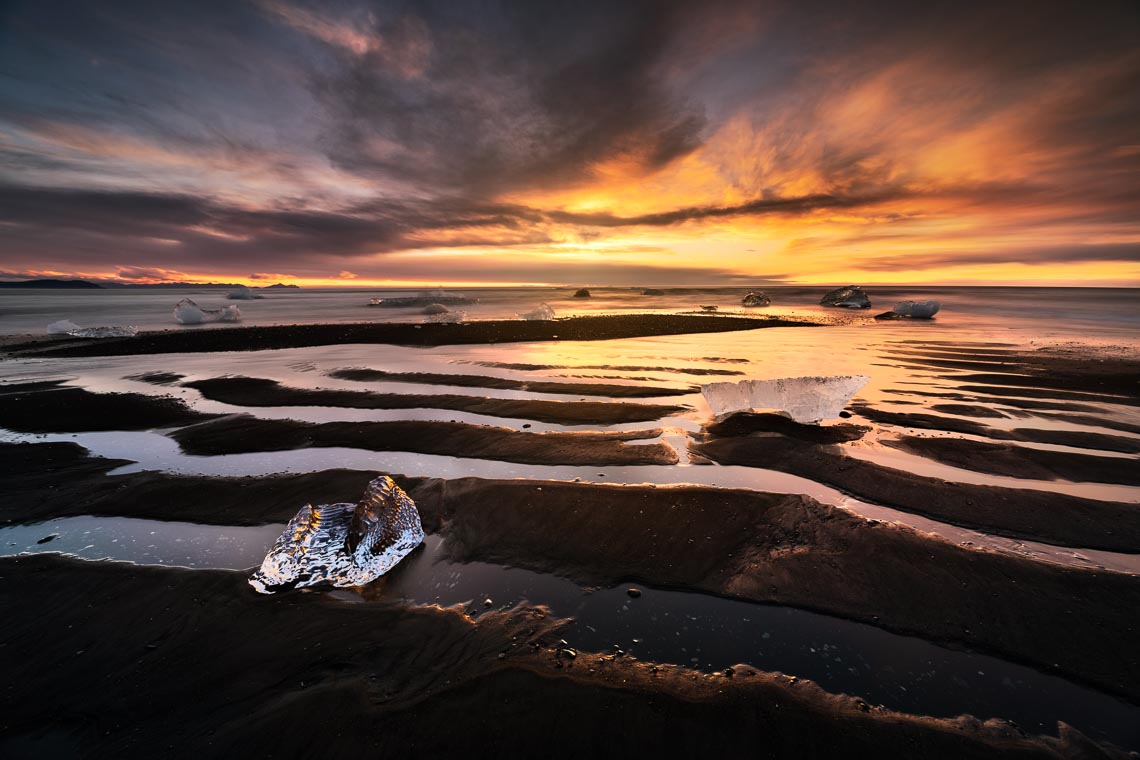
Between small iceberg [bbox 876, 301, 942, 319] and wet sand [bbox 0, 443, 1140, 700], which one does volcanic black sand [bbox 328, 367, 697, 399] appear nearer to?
wet sand [bbox 0, 443, 1140, 700]

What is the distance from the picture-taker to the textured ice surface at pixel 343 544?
15.9 feet

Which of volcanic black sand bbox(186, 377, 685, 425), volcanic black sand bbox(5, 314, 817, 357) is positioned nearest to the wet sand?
volcanic black sand bbox(186, 377, 685, 425)

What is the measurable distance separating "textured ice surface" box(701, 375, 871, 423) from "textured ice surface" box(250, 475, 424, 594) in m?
6.43

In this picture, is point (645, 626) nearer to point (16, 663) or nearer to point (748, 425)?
point (16, 663)

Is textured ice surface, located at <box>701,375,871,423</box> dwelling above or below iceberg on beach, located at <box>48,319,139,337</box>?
below

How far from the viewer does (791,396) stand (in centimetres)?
934

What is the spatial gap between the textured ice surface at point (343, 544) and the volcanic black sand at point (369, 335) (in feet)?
62.8

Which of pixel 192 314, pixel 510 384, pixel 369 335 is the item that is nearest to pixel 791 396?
pixel 510 384

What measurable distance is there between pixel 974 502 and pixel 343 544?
27.2ft

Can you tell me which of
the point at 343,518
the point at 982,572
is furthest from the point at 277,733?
the point at 982,572

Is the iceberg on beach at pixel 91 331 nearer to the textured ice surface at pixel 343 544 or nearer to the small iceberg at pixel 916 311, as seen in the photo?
the textured ice surface at pixel 343 544

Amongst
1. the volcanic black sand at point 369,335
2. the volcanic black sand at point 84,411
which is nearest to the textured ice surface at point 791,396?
the volcanic black sand at point 84,411

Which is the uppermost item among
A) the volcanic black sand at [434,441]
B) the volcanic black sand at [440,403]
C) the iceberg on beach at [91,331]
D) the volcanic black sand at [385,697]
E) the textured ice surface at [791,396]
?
the iceberg on beach at [91,331]

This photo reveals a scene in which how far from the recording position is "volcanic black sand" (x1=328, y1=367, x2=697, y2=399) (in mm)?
12680
